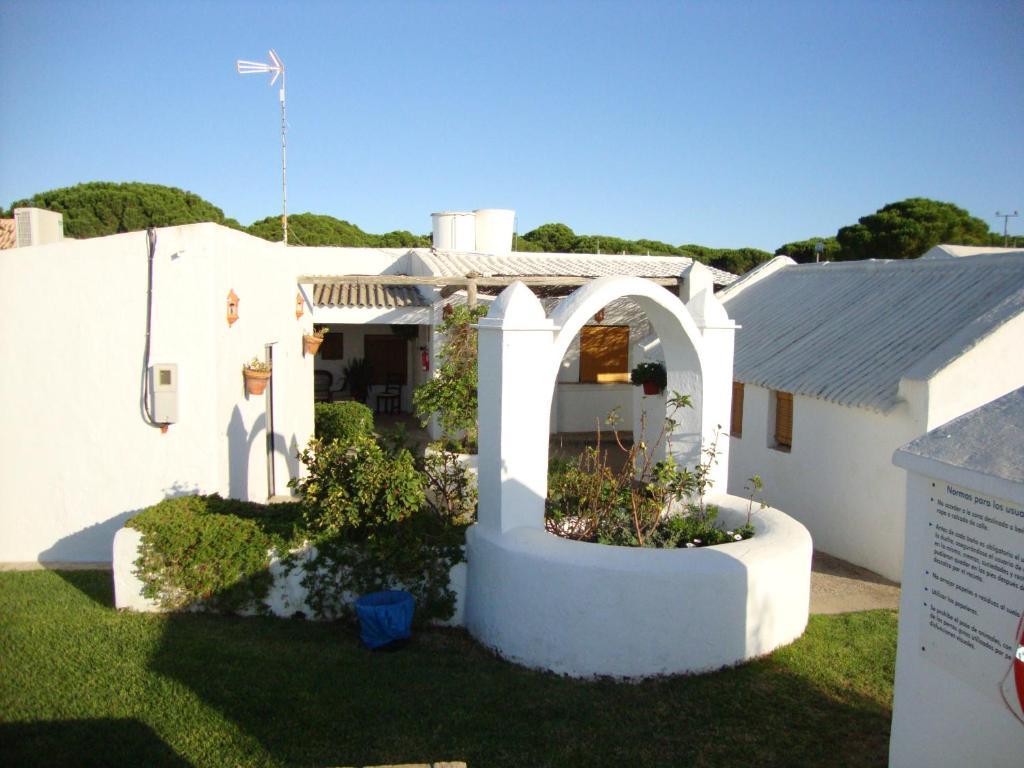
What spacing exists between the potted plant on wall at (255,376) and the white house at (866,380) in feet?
22.6

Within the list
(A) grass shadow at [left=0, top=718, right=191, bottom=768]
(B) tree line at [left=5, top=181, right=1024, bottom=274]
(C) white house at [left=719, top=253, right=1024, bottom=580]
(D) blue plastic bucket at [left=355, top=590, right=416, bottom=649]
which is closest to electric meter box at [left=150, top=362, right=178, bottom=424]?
(D) blue plastic bucket at [left=355, top=590, right=416, bottom=649]

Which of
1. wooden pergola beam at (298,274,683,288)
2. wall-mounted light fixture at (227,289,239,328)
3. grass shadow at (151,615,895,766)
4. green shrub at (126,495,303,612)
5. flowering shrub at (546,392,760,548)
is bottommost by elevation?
grass shadow at (151,615,895,766)

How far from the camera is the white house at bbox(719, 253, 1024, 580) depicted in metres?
8.53

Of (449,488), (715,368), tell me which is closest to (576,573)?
(449,488)

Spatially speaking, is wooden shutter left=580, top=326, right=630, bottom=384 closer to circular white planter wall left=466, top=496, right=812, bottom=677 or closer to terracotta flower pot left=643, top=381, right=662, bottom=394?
terracotta flower pot left=643, top=381, right=662, bottom=394

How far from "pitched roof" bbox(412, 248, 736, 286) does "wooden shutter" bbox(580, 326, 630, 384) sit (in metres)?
1.38

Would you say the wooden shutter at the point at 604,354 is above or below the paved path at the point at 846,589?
above

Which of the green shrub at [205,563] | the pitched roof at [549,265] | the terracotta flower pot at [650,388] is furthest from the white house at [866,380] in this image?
the green shrub at [205,563]

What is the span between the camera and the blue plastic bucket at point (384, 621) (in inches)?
254

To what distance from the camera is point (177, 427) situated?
859 centimetres

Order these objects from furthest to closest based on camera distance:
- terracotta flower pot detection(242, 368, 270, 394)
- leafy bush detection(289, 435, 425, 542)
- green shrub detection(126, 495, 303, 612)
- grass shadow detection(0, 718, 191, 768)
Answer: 1. terracotta flower pot detection(242, 368, 270, 394)
2. leafy bush detection(289, 435, 425, 542)
3. green shrub detection(126, 495, 303, 612)
4. grass shadow detection(0, 718, 191, 768)

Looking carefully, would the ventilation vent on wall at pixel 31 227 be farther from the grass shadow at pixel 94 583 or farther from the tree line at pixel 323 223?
the tree line at pixel 323 223

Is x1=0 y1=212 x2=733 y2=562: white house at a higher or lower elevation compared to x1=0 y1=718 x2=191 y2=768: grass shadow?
higher

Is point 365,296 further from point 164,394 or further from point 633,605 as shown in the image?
point 633,605
